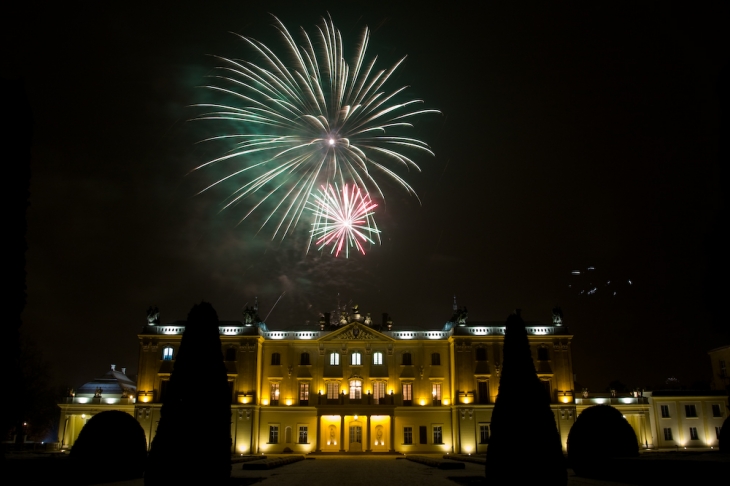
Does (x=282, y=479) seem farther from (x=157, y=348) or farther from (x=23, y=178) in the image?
(x=157, y=348)

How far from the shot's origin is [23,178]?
18.5m

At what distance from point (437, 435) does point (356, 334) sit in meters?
10.8

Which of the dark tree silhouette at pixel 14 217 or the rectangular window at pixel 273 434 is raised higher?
the dark tree silhouette at pixel 14 217

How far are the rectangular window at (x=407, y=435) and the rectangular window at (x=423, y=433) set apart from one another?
75 cm

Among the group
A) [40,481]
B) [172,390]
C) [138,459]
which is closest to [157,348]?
[138,459]

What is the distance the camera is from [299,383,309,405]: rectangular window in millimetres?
58059

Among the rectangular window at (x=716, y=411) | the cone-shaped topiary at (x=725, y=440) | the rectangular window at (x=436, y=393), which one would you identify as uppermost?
the rectangular window at (x=436, y=393)

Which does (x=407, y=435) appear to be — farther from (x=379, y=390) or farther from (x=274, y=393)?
(x=274, y=393)

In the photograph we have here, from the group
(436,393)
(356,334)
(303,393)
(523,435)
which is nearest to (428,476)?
(523,435)

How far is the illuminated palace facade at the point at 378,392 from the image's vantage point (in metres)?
56.7

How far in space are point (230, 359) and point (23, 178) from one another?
41.2 m

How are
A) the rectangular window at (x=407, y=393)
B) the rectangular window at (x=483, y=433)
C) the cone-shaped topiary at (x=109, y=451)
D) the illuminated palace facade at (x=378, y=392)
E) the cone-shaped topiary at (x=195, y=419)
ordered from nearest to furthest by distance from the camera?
the cone-shaped topiary at (x=195, y=419), the cone-shaped topiary at (x=109, y=451), the rectangular window at (x=483, y=433), the illuminated palace facade at (x=378, y=392), the rectangular window at (x=407, y=393)

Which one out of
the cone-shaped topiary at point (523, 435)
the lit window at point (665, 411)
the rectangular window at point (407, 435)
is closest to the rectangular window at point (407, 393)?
the rectangular window at point (407, 435)

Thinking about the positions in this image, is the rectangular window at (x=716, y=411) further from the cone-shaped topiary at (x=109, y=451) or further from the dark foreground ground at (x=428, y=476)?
the cone-shaped topiary at (x=109, y=451)
